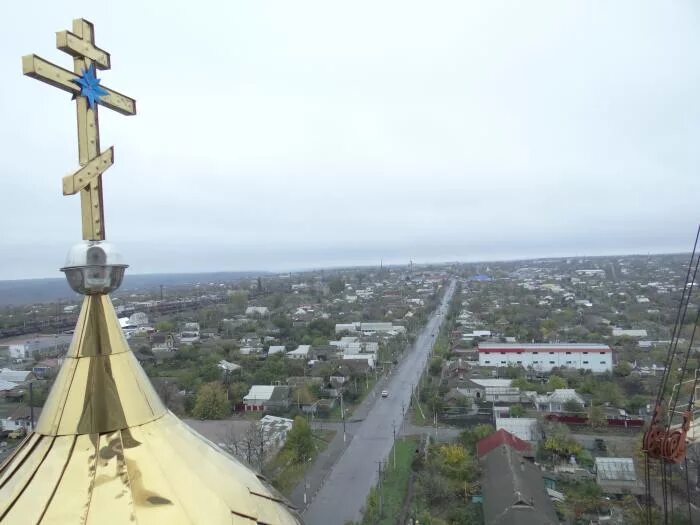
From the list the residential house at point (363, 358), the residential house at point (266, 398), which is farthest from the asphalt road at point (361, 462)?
the residential house at point (266, 398)

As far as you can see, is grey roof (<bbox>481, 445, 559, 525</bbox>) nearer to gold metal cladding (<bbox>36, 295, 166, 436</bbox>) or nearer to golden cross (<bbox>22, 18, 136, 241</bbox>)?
gold metal cladding (<bbox>36, 295, 166, 436</bbox>)

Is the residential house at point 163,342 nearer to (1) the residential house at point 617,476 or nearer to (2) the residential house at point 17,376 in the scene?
(2) the residential house at point 17,376

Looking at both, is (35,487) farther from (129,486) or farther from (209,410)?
(209,410)

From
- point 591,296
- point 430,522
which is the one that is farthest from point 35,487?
point 591,296

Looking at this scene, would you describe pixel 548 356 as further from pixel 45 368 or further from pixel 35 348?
pixel 35 348

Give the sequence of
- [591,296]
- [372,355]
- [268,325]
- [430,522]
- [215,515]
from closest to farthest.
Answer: [215,515] < [430,522] < [372,355] < [268,325] < [591,296]

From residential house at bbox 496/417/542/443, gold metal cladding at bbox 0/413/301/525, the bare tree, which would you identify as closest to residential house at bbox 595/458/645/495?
residential house at bbox 496/417/542/443

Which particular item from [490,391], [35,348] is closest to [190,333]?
[35,348]
